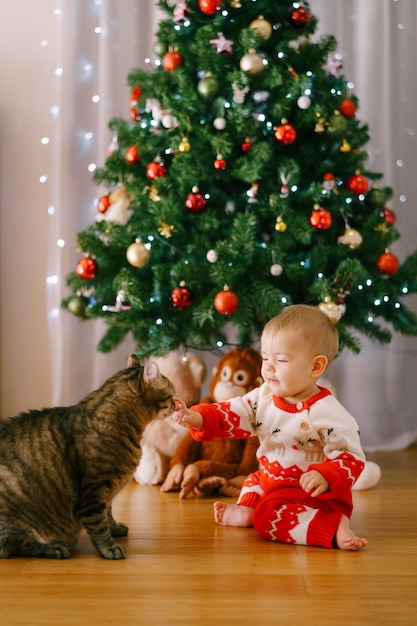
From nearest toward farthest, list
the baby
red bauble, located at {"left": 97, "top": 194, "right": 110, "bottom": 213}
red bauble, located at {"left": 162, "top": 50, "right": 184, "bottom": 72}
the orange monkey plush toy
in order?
1. the baby
2. the orange monkey plush toy
3. red bauble, located at {"left": 162, "top": 50, "right": 184, "bottom": 72}
4. red bauble, located at {"left": 97, "top": 194, "right": 110, "bottom": 213}

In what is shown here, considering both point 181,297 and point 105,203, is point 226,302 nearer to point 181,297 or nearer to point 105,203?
point 181,297

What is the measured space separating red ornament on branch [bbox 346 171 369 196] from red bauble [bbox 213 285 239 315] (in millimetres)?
578

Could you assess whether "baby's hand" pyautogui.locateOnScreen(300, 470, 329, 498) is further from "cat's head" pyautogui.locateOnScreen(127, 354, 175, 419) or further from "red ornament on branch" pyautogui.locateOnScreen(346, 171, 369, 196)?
"red ornament on branch" pyautogui.locateOnScreen(346, 171, 369, 196)

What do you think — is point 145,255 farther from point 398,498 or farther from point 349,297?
point 398,498

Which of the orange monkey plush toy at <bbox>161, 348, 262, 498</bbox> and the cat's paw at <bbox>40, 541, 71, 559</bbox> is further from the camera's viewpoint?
the orange monkey plush toy at <bbox>161, 348, 262, 498</bbox>

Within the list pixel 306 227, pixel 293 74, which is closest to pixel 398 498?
pixel 306 227

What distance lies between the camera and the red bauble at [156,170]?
2840mm

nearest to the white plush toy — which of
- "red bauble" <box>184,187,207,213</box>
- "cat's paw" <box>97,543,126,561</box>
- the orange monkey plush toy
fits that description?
the orange monkey plush toy

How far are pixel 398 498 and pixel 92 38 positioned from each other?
2278mm

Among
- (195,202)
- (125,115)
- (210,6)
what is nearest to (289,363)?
(195,202)

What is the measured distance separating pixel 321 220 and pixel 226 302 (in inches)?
15.8

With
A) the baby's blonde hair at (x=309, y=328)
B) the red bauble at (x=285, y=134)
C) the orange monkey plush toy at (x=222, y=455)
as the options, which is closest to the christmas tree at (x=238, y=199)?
the red bauble at (x=285, y=134)

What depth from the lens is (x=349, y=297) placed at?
2.91 m

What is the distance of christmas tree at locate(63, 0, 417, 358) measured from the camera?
274 cm
